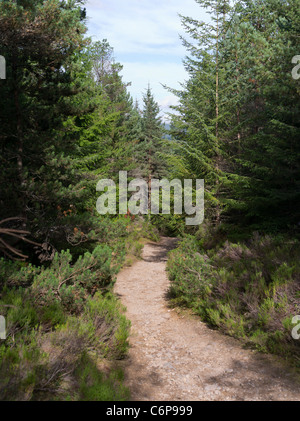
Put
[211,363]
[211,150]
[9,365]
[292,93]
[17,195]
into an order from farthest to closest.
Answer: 1. [211,150]
2. [292,93]
3. [17,195]
4. [211,363]
5. [9,365]

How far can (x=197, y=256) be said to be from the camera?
848 centimetres

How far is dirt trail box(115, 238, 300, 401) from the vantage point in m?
4.32

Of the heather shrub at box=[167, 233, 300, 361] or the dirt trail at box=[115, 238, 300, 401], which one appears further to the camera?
the heather shrub at box=[167, 233, 300, 361]

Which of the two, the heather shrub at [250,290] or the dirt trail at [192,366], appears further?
the heather shrub at [250,290]

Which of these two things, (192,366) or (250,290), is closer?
(192,366)

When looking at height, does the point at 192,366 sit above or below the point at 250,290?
below

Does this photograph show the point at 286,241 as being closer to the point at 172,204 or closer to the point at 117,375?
the point at 172,204

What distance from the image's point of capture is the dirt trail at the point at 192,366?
4316 millimetres

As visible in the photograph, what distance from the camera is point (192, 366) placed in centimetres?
514

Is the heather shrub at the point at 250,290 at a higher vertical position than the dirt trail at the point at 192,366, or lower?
higher

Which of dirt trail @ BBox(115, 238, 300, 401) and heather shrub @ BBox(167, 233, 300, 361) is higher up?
heather shrub @ BBox(167, 233, 300, 361)
